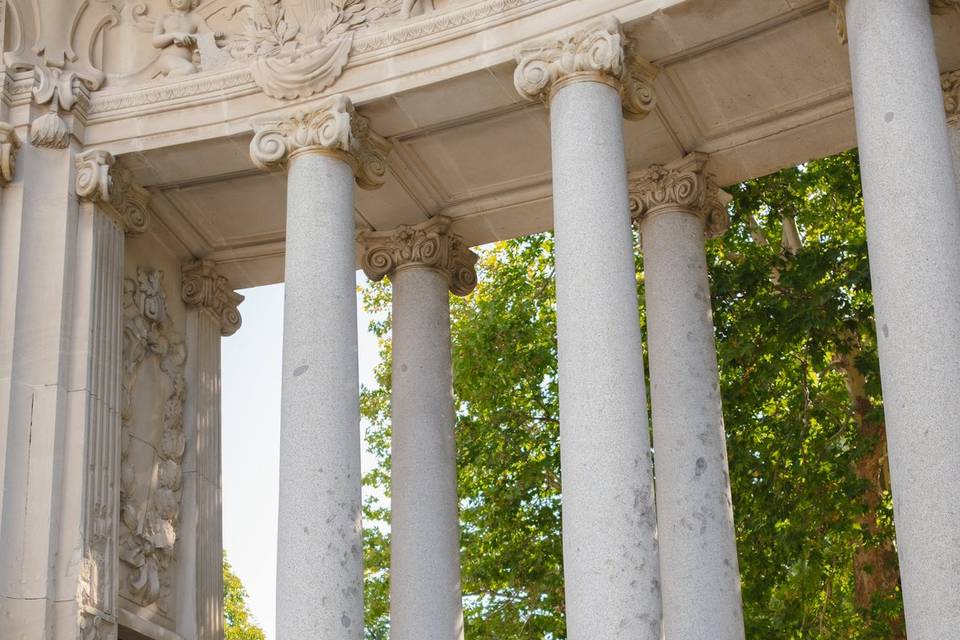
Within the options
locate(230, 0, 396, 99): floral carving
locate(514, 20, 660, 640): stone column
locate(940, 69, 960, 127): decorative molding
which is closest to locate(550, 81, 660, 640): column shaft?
locate(514, 20, 660, 640): stone column

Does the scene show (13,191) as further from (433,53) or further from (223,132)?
(433,53)

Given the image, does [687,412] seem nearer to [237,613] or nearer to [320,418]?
[320,418]

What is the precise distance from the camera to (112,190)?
3831cm

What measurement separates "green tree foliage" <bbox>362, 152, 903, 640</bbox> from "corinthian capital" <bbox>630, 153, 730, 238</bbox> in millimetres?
10483

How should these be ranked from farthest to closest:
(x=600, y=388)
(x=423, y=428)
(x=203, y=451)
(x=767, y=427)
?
(x=767, y=427), (x=203, y=451), (x=423, y=428), (x=600, y=388)

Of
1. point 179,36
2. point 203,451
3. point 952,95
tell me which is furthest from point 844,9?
point 203,451

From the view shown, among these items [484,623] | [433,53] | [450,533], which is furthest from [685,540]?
[484,623]

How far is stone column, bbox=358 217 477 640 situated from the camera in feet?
124

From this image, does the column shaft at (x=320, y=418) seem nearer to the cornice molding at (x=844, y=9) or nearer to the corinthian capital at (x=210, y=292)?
the corinthian capital at (x=210, y=292)

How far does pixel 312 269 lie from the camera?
113 feet

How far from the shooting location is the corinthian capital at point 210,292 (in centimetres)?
4291

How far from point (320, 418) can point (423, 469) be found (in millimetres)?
6632

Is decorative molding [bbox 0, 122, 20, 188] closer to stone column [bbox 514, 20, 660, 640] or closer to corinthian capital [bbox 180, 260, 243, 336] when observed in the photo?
corinthian capital [bbox 180, 260, 243, 336]

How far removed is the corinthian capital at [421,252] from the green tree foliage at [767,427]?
40.7 feet
